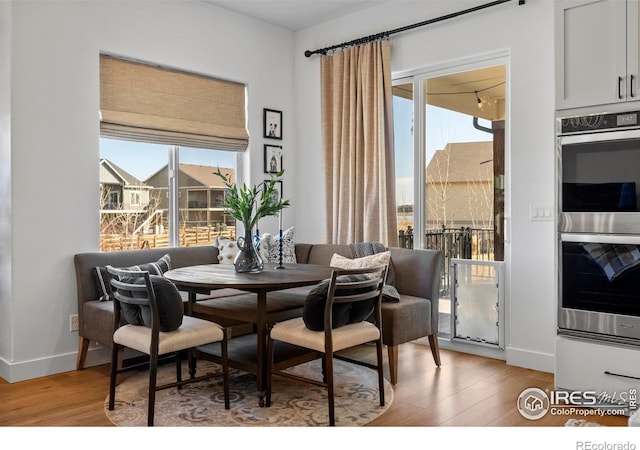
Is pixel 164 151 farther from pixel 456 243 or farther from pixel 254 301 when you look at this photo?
pixel 456 243

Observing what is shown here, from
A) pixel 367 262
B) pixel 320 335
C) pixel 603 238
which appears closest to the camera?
pixel 320 335

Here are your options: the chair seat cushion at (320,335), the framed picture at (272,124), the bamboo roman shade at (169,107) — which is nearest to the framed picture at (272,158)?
the framed picture at (272,124)

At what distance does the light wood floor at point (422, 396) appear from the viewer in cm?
283

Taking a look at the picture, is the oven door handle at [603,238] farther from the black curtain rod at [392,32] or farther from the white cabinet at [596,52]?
the black curtain rod at [392,32]

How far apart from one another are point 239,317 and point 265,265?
1.98 feet

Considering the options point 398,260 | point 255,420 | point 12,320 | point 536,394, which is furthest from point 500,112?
point 12,320

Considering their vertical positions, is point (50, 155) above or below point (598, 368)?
above

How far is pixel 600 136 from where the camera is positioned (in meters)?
2.99

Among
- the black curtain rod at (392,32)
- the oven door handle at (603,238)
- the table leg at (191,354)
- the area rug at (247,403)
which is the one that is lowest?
the area rug at (247,403)

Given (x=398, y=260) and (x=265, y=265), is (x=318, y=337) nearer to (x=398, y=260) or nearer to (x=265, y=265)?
(x=265, y=265)

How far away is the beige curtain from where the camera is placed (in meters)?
4.56

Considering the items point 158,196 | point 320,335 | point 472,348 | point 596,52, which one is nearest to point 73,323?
point 158,196

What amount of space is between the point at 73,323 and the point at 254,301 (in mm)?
1281

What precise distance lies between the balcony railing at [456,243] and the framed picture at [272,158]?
52.6 inches
